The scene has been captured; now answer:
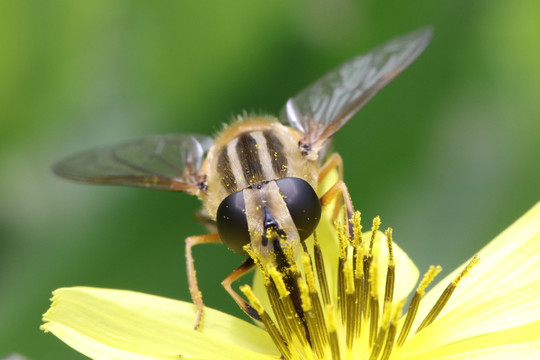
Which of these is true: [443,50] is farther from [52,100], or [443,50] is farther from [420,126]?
[52,100]

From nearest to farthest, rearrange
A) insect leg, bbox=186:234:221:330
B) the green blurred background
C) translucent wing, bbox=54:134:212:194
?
insect leg, bbox=186:234:221:330 < translucent wing, bbox=54:134:212:194 < the green blurred background

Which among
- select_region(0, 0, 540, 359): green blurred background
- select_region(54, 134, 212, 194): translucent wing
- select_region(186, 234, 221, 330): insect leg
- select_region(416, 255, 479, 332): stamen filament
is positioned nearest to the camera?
select_region(416, 255, 479, 332): stamen filament

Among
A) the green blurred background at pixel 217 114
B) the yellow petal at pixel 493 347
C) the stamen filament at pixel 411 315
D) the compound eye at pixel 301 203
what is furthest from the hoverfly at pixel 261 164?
the green blurred background at pixel 217 114

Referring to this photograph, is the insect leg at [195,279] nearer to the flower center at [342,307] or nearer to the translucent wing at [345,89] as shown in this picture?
the flower center at [342,307]

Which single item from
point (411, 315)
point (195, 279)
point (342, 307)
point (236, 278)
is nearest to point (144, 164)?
point (195, 279)

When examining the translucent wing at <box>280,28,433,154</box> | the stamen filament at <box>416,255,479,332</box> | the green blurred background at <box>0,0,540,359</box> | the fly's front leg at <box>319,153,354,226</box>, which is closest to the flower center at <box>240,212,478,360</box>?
the stamen filament at <box>416,255,479,332</box>

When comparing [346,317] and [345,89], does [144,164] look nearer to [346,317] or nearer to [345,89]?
[345,89]

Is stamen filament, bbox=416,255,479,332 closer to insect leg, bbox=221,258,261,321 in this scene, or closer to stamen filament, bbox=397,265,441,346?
stamen filament, bbox=397,265,441,346
